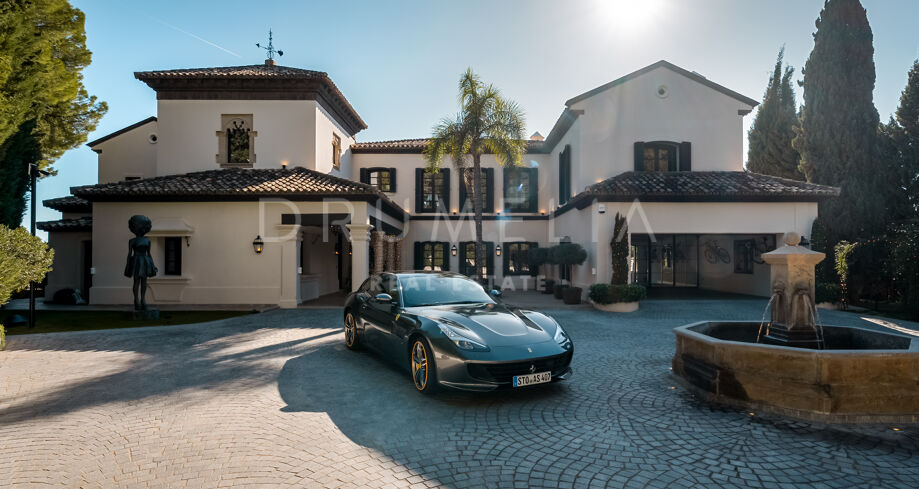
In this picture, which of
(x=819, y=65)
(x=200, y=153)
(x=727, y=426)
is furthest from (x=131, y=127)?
(x=819, y=65)

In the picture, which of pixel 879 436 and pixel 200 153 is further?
pixel 200 153

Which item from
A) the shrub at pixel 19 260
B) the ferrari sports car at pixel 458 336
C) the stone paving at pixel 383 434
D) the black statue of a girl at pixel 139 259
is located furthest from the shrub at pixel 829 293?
the shrub at pixel 19 260

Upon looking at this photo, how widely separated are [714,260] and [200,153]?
77.5 feet

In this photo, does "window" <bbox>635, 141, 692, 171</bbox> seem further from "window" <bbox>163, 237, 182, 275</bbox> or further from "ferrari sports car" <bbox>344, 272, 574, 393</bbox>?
"window" <bbox>163, 237, 182, 275</bbox>

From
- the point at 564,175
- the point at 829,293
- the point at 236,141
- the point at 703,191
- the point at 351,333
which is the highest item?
the point at 236,141

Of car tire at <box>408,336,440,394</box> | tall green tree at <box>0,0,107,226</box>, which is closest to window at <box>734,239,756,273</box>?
car tire at <box>408,336,440,394</box>

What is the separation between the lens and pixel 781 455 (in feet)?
11.5

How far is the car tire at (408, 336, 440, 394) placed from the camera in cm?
493

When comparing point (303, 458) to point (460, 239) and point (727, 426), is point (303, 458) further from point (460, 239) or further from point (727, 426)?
point (460, 239)

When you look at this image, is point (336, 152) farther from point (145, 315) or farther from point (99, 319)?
point (99, 319)

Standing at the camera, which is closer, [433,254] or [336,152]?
[336,152]

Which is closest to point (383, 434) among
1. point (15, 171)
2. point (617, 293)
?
point (617, 293)

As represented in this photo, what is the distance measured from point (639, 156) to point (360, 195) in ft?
36.0

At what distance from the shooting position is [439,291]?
6434 millimetres
